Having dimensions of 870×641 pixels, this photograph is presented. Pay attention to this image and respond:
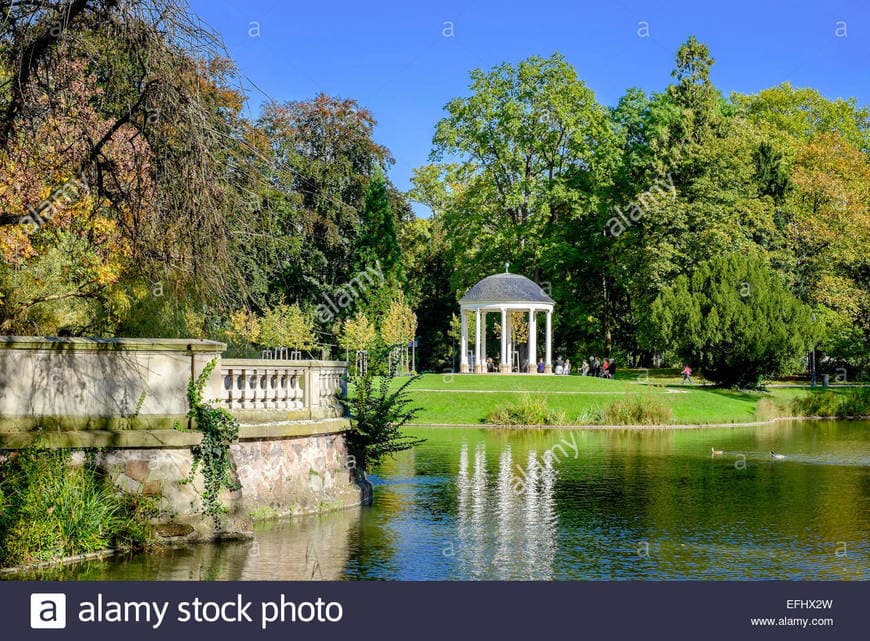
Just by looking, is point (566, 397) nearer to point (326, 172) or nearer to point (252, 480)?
point (326, 172)

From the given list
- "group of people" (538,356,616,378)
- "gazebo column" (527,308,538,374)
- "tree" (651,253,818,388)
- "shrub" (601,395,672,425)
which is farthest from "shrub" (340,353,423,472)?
"group of people" (538,356,616,378)

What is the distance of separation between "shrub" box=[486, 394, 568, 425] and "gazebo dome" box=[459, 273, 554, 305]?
1246cm

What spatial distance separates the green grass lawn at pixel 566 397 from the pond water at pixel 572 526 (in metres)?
11.7

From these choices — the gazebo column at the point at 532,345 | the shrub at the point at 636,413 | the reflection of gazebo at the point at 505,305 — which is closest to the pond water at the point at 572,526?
the shrub at the point at 636,413

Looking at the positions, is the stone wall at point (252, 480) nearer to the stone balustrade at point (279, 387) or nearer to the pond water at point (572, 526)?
the pond water at point (572, 526)

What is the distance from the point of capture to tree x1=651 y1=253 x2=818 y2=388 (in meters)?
46.2

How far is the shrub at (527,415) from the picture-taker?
3741 centimetres

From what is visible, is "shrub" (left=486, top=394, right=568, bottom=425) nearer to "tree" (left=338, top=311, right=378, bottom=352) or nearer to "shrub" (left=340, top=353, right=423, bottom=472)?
"tree" (left=338, top=311, right=378, bottom=352)

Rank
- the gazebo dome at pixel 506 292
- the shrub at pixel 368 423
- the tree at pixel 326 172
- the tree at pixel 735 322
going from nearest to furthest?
the shrub at pixel 368 423 < the tree at pixel 735 322 < the gazebo dome at pixel 506 292 < the tree at pixel 326 172

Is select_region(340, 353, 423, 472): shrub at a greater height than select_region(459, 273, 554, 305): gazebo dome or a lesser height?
lesser

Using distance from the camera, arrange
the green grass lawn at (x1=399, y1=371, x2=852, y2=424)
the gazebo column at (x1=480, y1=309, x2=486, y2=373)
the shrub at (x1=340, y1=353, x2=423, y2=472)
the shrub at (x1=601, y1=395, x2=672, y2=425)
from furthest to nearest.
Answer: the gazebo column at (x1=480, y1=309, x2=486, y2=373), the green grass lawn at (x1=399, y1=371, x2=852, y2=424), the shrub at (x1=601, y1=395, x2=672, y2=425), the shrub at (x1=340, y1=353, x2=423, y2=472)

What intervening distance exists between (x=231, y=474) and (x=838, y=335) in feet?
143

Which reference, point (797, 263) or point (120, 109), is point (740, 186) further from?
point (120, 109)

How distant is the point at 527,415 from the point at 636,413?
154 inches
